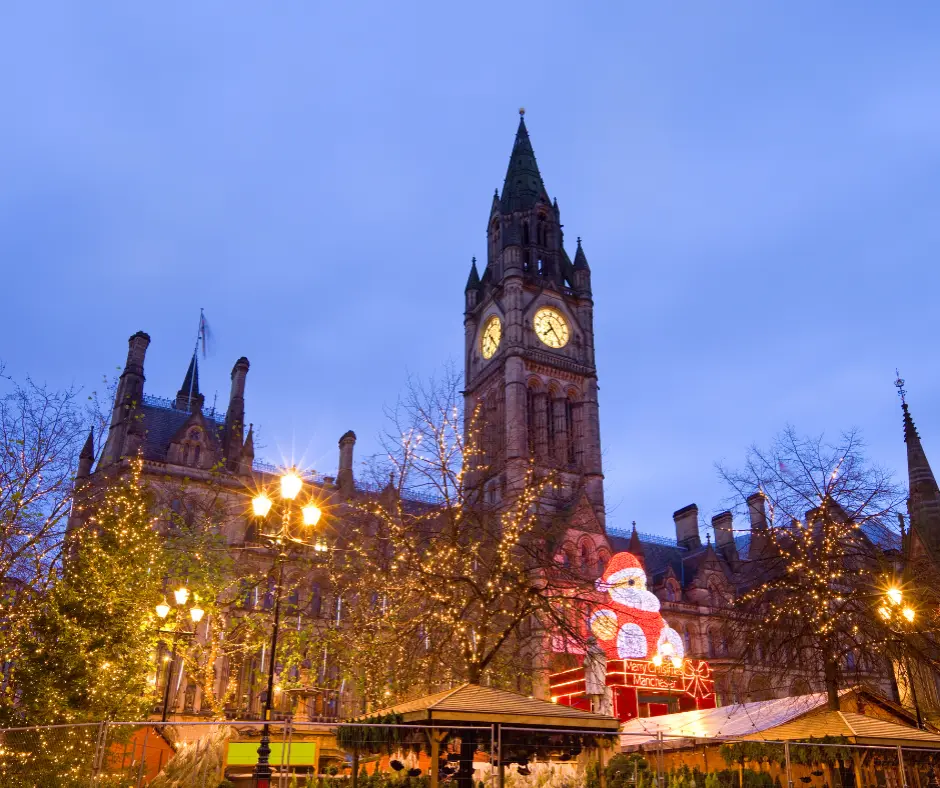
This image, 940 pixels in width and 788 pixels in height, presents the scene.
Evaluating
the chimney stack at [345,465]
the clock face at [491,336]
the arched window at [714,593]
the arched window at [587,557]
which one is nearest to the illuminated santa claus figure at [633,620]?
the arched window at [587,557]

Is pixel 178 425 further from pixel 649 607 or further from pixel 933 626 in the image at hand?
pixel 933 626

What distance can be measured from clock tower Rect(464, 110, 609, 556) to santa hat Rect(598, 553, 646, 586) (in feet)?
16.2

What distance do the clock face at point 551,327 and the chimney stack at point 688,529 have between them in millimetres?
19592

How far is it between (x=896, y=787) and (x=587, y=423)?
150ft

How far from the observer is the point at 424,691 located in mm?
25562

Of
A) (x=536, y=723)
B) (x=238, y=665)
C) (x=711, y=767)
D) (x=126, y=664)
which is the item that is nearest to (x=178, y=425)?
(x=238, y=665)

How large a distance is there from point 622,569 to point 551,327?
25666 millimetres

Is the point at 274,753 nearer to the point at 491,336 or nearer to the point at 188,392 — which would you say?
the point at 188,392

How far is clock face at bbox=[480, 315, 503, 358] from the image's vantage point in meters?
68.1

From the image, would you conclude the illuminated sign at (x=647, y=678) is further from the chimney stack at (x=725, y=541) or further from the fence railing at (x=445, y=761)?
the chimney stack at (x=725, y=541)

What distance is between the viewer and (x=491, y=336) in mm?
69375

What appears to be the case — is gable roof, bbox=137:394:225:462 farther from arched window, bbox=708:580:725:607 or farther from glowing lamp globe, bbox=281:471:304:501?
arched window, bbox=708:580:725:607

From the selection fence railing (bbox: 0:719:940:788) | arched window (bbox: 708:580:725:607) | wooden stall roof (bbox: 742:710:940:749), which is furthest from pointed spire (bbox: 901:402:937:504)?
wooden stall roof (bbox: 742:710:940:749)

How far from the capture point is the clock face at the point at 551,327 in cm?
6788
